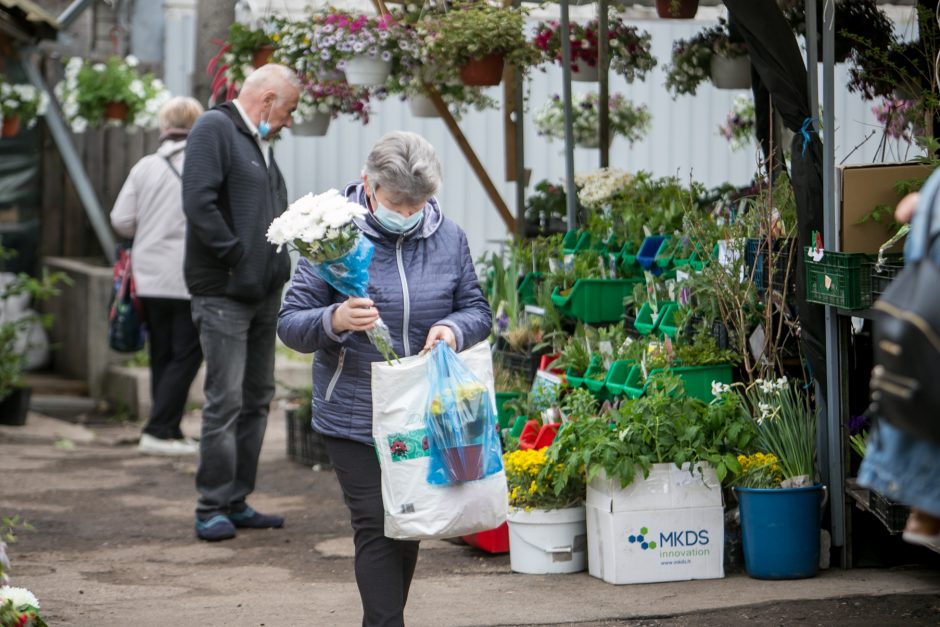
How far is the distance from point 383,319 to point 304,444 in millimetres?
4303

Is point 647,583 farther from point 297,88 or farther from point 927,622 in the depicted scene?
point 297,88

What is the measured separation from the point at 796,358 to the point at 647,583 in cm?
108

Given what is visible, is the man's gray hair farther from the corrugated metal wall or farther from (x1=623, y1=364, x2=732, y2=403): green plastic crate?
the corrugated metal wall

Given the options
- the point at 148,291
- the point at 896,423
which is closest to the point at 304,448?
the point at 148,291

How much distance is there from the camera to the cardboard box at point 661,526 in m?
5.12

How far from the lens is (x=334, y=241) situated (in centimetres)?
Result: 363

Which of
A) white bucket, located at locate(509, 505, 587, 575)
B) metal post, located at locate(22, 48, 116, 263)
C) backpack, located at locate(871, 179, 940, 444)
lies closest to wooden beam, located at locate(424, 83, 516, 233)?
white bucket, located at locate(509, 505, 587, 575)

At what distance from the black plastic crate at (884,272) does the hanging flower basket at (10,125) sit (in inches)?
265

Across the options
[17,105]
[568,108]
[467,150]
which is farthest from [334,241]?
[17,105]

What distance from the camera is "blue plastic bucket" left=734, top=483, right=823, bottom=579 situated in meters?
5.12

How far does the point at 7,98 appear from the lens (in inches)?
379

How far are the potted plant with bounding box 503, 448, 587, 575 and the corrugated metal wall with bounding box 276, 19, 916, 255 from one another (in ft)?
17.4

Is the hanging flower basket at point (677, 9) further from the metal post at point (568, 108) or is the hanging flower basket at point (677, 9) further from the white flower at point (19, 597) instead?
the white flower at point (19, 597)

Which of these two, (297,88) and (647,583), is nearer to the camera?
(647,583)
